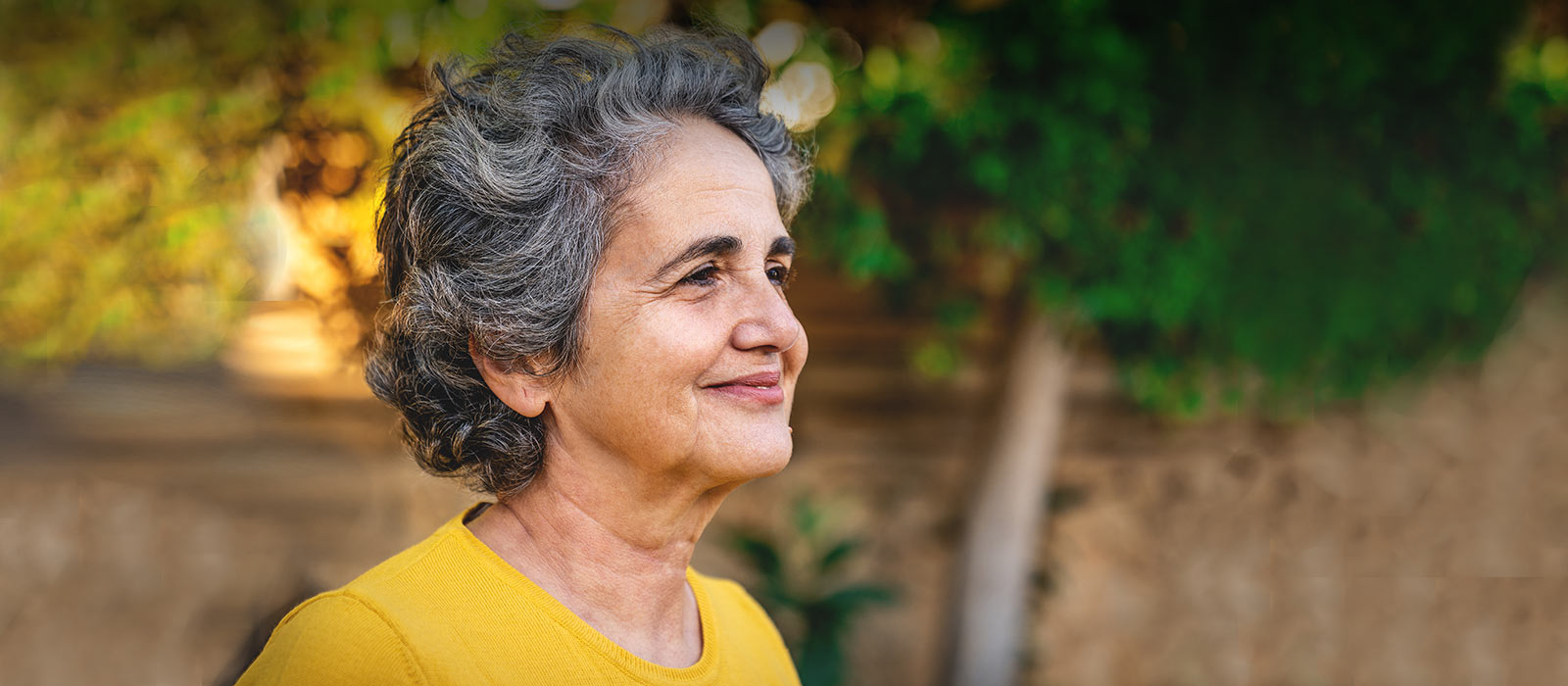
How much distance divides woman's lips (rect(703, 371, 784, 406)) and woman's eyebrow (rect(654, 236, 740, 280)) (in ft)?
0.53

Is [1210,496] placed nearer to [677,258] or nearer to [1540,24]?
[1540,24]

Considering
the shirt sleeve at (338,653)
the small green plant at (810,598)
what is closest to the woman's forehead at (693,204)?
the shirt sleeve at (338,653)

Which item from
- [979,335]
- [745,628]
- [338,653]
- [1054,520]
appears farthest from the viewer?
[1054,520]

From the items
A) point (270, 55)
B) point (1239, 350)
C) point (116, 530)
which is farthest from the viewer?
point (116, 530)

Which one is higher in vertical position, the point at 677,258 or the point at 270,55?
the point at 270,55

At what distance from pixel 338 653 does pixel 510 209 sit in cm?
57

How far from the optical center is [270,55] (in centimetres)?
362

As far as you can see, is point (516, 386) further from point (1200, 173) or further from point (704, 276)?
point (1200, 173)

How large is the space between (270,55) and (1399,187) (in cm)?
442

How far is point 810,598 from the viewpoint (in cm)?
464

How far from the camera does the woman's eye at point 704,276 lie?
132 centimetres

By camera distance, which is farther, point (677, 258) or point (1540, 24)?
point (1540, 24)

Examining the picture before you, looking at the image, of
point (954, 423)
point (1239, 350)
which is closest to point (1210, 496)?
point (954, 423)

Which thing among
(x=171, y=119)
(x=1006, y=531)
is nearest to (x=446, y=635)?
(x=171, y=119)
